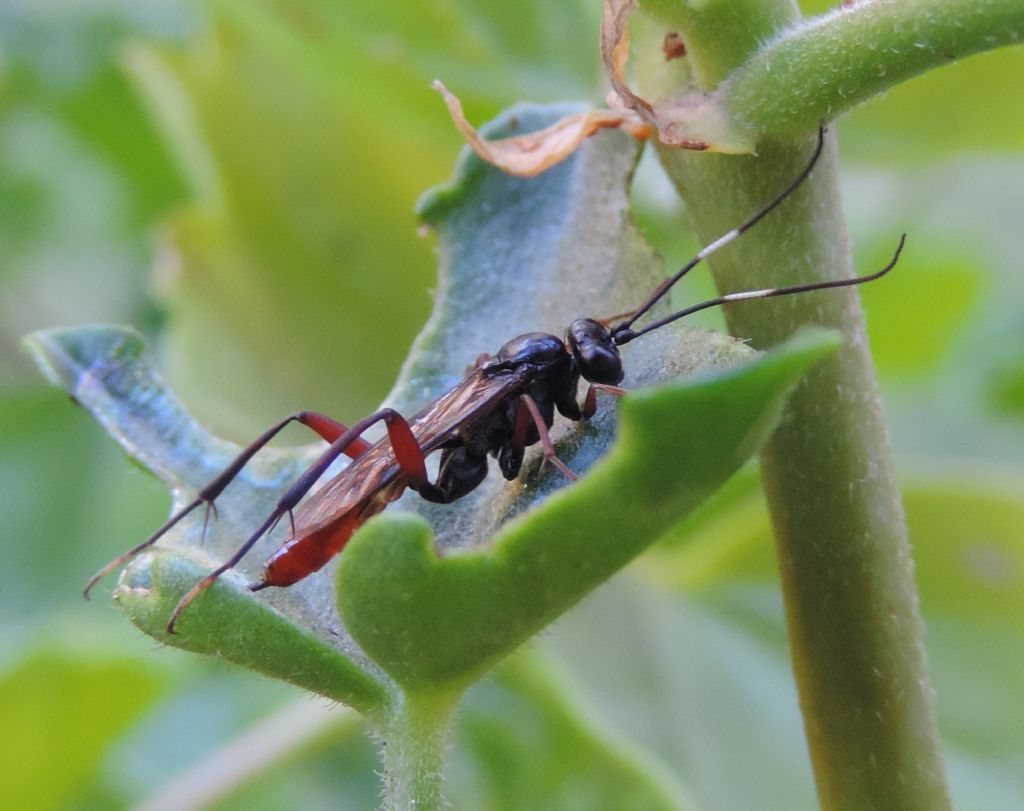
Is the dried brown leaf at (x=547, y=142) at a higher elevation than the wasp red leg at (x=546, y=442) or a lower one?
higher

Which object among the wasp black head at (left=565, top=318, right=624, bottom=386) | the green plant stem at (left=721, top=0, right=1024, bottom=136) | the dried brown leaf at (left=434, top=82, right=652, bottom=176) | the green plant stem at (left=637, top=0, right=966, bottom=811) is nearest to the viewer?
the green plant stem at (left=721, top=0, right=1024, bottom=136)

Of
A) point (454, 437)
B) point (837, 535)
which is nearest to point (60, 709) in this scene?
point (454, 437)

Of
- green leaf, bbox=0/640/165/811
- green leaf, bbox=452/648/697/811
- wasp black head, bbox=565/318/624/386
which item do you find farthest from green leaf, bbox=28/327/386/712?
green leaf, bbox=0/640/165/811

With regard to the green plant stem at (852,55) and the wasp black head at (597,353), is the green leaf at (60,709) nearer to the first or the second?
the wasp black head at (597,353)

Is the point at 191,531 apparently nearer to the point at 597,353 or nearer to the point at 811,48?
the point at 597,353

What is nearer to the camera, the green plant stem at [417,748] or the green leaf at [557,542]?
the green leaf at [557,542]

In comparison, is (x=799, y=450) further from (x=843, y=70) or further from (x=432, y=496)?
(x=432, y=496)

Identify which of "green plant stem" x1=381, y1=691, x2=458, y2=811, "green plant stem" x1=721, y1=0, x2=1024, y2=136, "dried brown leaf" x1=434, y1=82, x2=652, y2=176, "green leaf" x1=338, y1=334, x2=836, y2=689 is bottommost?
"green plant stem" x1=381, y1=691, x2=458, y2=811

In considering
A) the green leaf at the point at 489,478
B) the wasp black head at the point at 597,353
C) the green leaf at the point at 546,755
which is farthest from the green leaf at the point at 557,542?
the green leaf at the point at 546,755

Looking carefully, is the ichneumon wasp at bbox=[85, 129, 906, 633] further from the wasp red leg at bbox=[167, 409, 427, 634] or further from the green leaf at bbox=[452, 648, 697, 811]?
the green leaf at bbox=[452, 648, 697, 811]
